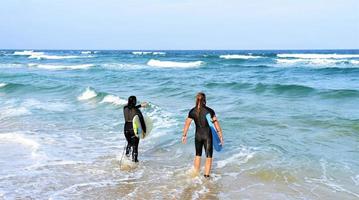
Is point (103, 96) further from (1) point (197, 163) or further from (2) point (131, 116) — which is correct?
(1) point (197, 163)

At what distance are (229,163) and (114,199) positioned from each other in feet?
9.69

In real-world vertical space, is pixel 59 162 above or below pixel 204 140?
below

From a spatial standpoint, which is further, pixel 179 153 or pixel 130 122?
pixel 179 153

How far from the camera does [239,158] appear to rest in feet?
30.6

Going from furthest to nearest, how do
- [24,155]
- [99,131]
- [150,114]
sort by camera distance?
[150,114] < [99,131] < [24,155]

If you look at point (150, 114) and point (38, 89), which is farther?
point (38, 89)

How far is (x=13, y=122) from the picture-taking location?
14047 millimetres

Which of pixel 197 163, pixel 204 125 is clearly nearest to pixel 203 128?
pixel 204 125

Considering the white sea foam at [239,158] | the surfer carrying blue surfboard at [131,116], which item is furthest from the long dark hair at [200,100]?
the white sea foam at [239,158]

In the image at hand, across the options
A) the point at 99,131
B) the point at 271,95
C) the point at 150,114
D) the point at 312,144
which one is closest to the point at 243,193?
the point at 312,144

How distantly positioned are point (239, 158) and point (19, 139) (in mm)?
5592

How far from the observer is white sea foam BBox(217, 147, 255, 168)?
9.02 meters

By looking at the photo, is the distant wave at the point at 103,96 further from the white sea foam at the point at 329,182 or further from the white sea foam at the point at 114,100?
the white sea foam at the point at 329,182

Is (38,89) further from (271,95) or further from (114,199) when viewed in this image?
(114,199)
